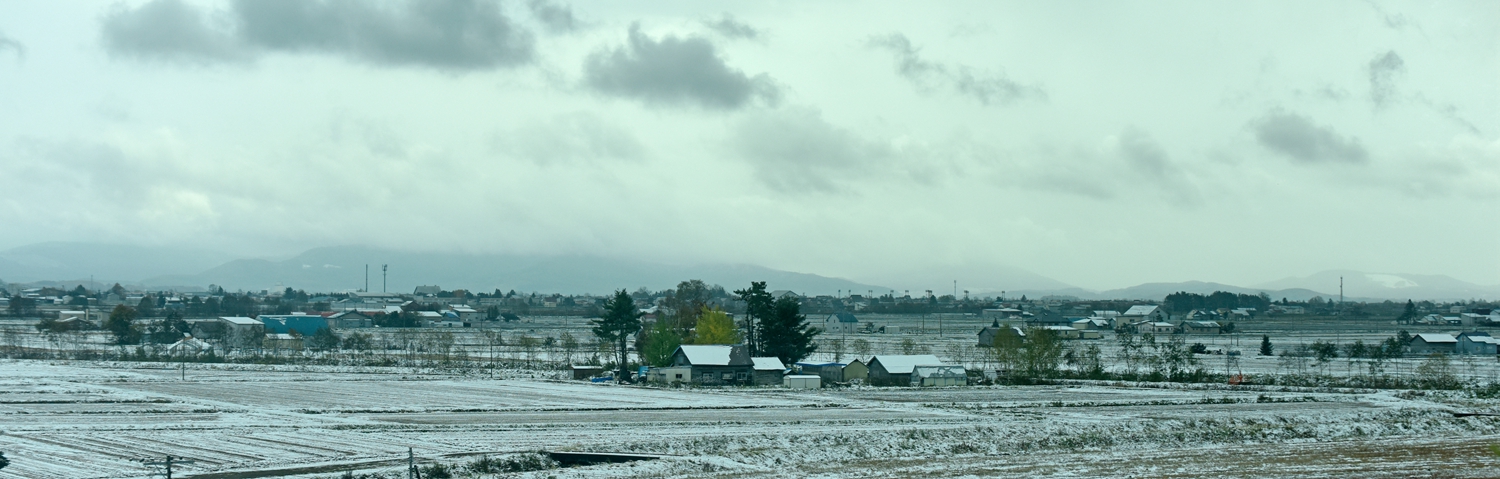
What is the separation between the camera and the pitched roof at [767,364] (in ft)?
205

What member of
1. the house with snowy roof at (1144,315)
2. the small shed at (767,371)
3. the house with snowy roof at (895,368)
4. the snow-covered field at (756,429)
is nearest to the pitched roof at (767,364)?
the small shed at (767,371)

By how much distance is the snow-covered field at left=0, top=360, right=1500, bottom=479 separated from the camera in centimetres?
2903

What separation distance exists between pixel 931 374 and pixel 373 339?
217 feet

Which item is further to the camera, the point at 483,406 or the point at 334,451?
the point at 483,406

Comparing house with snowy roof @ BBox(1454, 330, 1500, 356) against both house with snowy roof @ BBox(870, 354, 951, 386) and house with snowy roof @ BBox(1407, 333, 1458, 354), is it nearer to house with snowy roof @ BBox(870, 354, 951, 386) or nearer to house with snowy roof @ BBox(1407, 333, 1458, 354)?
house with snowy roof @ BBox(1407, 333, 1458, 354)

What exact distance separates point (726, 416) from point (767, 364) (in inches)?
858

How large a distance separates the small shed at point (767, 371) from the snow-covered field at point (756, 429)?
6.70 meters

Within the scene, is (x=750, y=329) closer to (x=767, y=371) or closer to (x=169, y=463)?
(x=767, y=371)

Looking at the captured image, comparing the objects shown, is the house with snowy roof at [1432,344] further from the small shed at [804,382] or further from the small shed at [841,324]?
the small shed at [841,324]

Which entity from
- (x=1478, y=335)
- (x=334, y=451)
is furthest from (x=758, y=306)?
(x=1478, y=335)

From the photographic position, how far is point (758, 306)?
2830 inches

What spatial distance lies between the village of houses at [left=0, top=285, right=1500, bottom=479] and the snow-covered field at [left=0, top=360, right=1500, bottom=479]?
0.13 meters

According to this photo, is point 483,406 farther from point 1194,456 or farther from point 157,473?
point 1194,456

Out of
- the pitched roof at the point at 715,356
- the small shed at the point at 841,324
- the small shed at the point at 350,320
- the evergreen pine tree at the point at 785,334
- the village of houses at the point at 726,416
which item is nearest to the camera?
the village of houses at the point at 726,416
